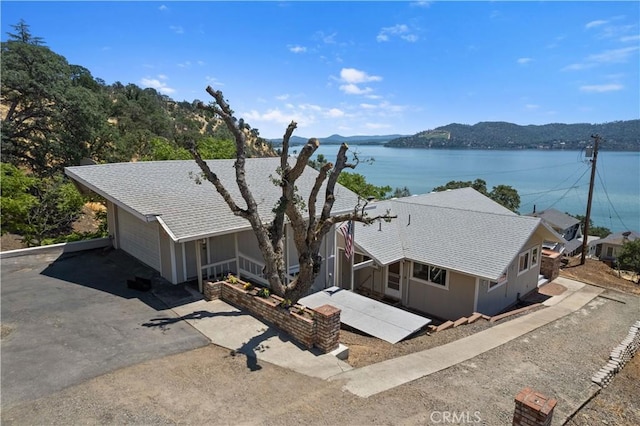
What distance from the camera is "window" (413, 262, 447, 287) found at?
1495cm

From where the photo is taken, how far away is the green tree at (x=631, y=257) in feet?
87.9

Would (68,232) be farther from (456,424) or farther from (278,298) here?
(456,424)

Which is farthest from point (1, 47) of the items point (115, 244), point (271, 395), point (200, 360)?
point (271, 395)

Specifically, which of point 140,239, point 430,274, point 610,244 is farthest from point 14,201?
point 610,244

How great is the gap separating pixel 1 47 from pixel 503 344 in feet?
114

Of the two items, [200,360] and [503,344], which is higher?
[200,360]

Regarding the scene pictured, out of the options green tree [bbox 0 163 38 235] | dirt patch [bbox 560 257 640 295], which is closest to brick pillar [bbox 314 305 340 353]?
green tree [bbox 0 163 38 235]

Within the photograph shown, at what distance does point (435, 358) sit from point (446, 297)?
6.44m

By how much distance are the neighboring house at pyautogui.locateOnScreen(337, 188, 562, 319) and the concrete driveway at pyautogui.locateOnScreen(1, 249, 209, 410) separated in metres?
7.79

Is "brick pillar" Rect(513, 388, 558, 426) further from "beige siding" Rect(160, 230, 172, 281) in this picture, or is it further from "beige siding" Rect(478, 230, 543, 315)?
"beige siding" Rect(160, 230, 172, 281)

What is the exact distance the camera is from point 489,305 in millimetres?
15000

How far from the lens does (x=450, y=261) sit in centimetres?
1456

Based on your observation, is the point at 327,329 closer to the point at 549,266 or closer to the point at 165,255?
the point at 165,255

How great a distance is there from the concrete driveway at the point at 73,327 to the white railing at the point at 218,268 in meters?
1.80
